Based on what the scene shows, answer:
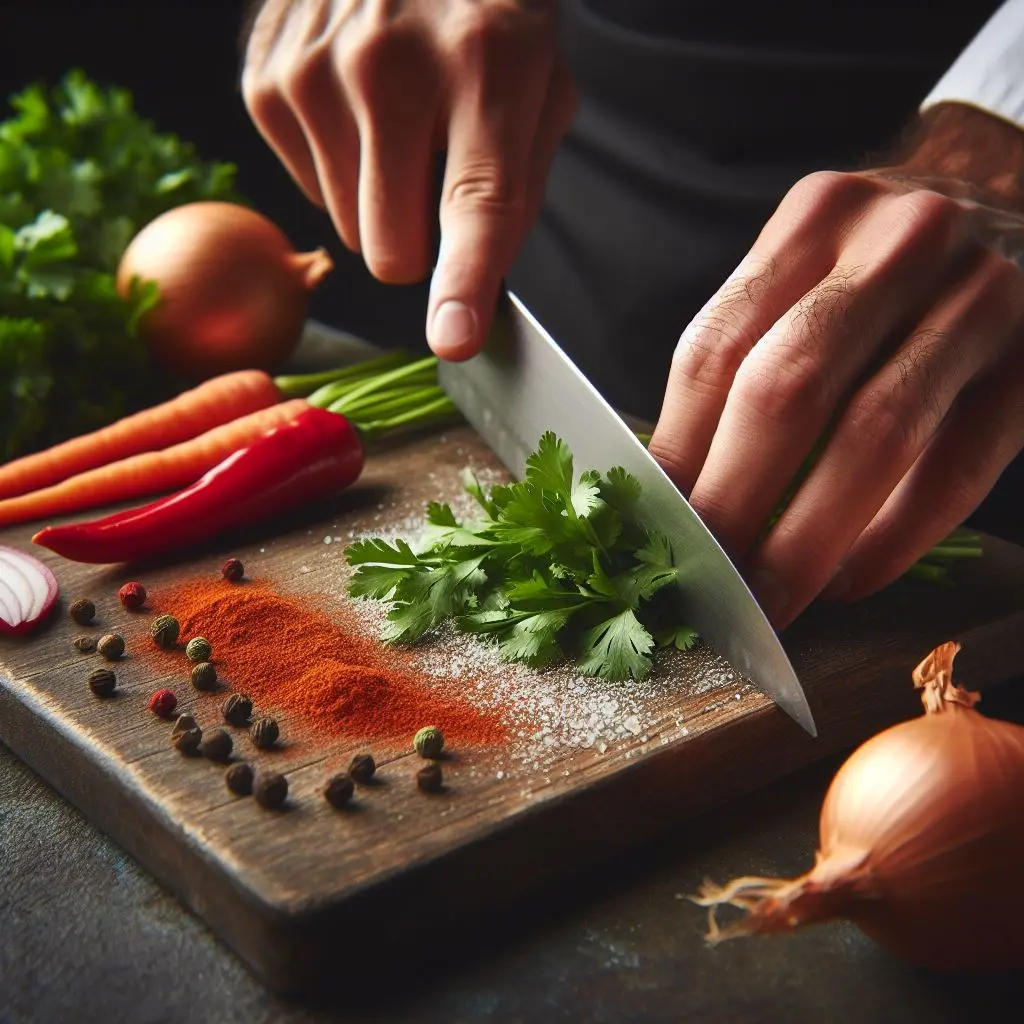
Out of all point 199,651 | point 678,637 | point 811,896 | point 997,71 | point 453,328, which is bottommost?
point 199,651

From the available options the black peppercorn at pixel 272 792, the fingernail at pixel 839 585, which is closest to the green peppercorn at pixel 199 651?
the black peppercorn at pixel 272 792

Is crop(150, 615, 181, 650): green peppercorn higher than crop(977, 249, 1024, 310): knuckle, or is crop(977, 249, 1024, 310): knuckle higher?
crop(977, 249, 1024, 310): knuckle

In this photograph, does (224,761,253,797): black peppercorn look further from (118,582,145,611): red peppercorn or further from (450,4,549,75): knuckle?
(450,4,549,75): knuckle

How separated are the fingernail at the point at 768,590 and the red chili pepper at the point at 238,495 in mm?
920

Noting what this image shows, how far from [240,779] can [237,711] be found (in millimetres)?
148

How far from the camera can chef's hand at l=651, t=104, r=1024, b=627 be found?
4.93 feet

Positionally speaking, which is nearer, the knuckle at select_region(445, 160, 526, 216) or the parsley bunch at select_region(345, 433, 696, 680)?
the parsley bunch at select_region(345, 433, 696, 680)

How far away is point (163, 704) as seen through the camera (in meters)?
1.54

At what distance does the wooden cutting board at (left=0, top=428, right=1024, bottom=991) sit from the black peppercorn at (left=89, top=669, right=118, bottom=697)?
0.06ft

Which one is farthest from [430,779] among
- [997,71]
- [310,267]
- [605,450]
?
[310,267]

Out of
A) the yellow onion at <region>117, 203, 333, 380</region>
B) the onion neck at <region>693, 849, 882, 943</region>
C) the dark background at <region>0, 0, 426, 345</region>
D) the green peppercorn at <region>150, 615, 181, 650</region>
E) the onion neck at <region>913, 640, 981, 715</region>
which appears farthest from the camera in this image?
the dark background at <region>0, 0, 426, 345</region>

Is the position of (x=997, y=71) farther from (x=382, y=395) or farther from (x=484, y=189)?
(x=382, y=395)

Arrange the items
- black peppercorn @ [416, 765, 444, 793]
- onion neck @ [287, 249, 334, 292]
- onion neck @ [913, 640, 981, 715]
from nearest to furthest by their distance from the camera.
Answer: onion neck @ [913, 640, 981, 715]
black peppercorn @ [416, 765, 444, 793]
onion neck @ [287, 249, 334, 292]

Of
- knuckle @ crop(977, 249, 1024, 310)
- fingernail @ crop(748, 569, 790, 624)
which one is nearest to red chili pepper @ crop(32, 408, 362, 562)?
fingernail @ crop(748, 569, 790, 624)
